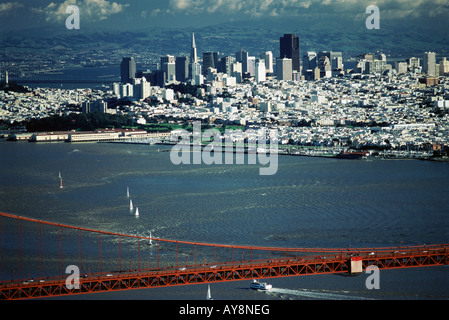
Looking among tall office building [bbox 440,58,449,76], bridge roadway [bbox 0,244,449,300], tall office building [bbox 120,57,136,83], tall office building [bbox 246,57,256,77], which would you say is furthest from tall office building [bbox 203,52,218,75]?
bridge roadway [bbox 0,244,449,300]

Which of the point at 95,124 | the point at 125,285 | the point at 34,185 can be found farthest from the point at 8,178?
the point at 95,124

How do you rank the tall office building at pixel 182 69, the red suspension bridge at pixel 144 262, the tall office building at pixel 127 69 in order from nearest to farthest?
the red suspension bridge at pixel 144 262 → the tall office building at pixel 127 69 → the tall office building at pixel 182 69

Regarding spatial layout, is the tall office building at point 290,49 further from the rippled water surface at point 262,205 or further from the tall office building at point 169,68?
the rippled water surface at point 262,205

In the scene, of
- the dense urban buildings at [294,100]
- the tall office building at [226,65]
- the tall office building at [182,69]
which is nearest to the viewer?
the dense urban buildings at [294,100]

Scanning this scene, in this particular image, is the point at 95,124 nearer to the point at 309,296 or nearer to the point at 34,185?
the point at 34,185

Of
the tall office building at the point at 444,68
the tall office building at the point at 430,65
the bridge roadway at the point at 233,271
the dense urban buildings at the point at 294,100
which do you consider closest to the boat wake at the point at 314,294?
the bridge roadway at the point at 233,271

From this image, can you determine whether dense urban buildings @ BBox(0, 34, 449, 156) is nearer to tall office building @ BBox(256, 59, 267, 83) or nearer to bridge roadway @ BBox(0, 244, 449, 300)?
tall office building @ BBox(256, 59, 267, 83)
